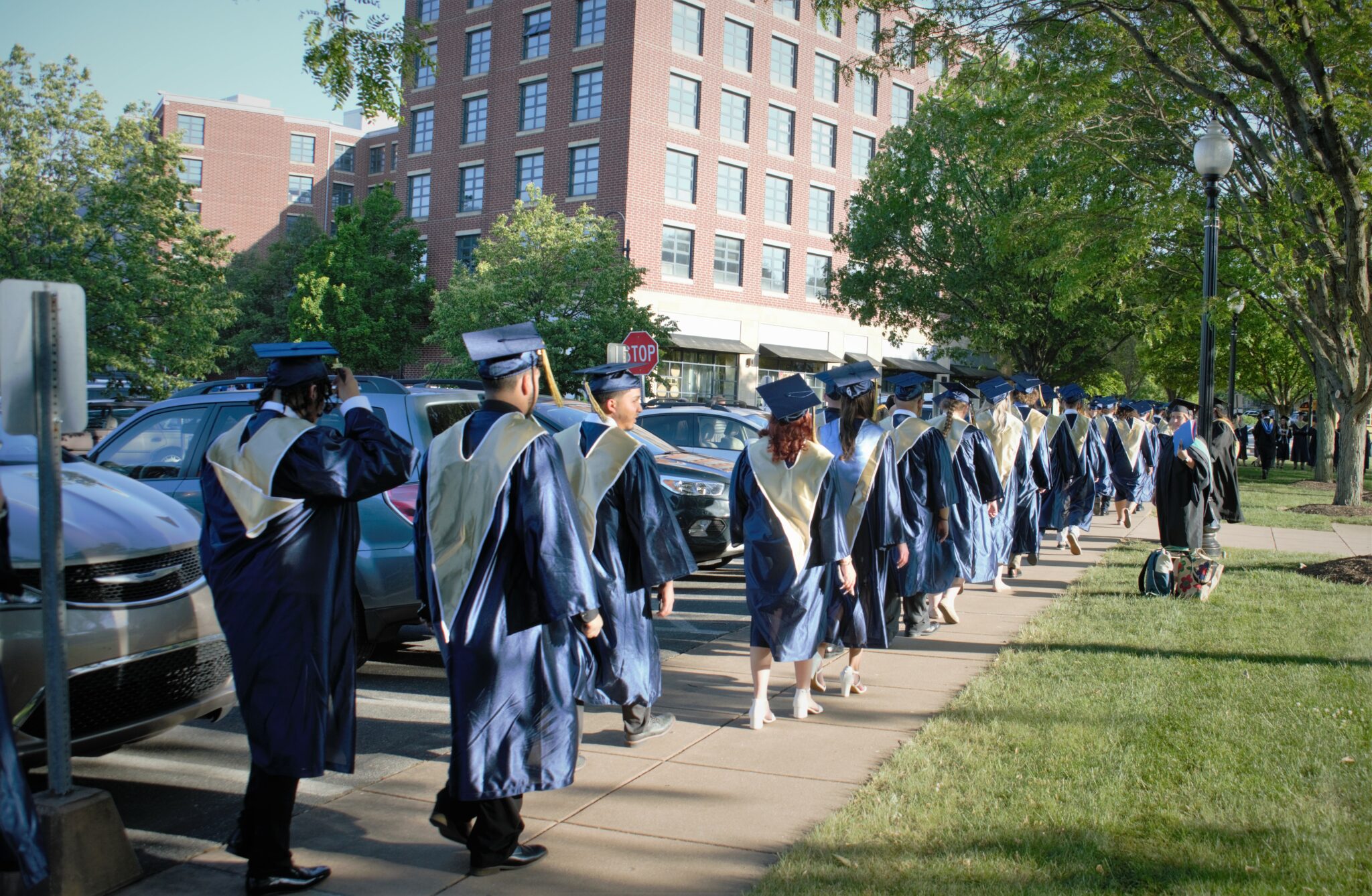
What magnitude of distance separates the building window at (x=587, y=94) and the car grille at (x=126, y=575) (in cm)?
3793

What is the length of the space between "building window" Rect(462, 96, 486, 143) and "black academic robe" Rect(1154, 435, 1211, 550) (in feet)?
125

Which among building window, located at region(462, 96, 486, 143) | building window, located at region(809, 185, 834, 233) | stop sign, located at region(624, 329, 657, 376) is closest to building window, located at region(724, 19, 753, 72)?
building window, located at region(809, 185, 834, 233)

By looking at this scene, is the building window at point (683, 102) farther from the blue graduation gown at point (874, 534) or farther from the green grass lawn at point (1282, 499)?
the blue graduation gown at point (874, 534)

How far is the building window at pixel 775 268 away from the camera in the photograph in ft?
149

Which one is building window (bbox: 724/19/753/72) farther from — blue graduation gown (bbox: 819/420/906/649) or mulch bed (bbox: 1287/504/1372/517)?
blue graduation gown (bbox: 819/420/906/649)

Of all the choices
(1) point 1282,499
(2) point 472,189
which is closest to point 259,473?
(1) point 1282,499

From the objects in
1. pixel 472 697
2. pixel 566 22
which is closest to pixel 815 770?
pixel 472 697

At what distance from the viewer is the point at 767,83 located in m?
43.9

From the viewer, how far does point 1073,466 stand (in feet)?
42.3

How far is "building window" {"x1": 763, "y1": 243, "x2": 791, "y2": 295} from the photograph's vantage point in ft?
149

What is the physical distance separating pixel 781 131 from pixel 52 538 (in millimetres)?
43749

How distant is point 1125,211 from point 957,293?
20.3 meters

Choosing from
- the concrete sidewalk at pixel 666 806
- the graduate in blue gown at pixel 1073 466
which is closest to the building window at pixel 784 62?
the graduate in blue gown at pixel 1073 466

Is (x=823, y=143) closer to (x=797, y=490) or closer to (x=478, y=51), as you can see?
(x=478, y=51)
